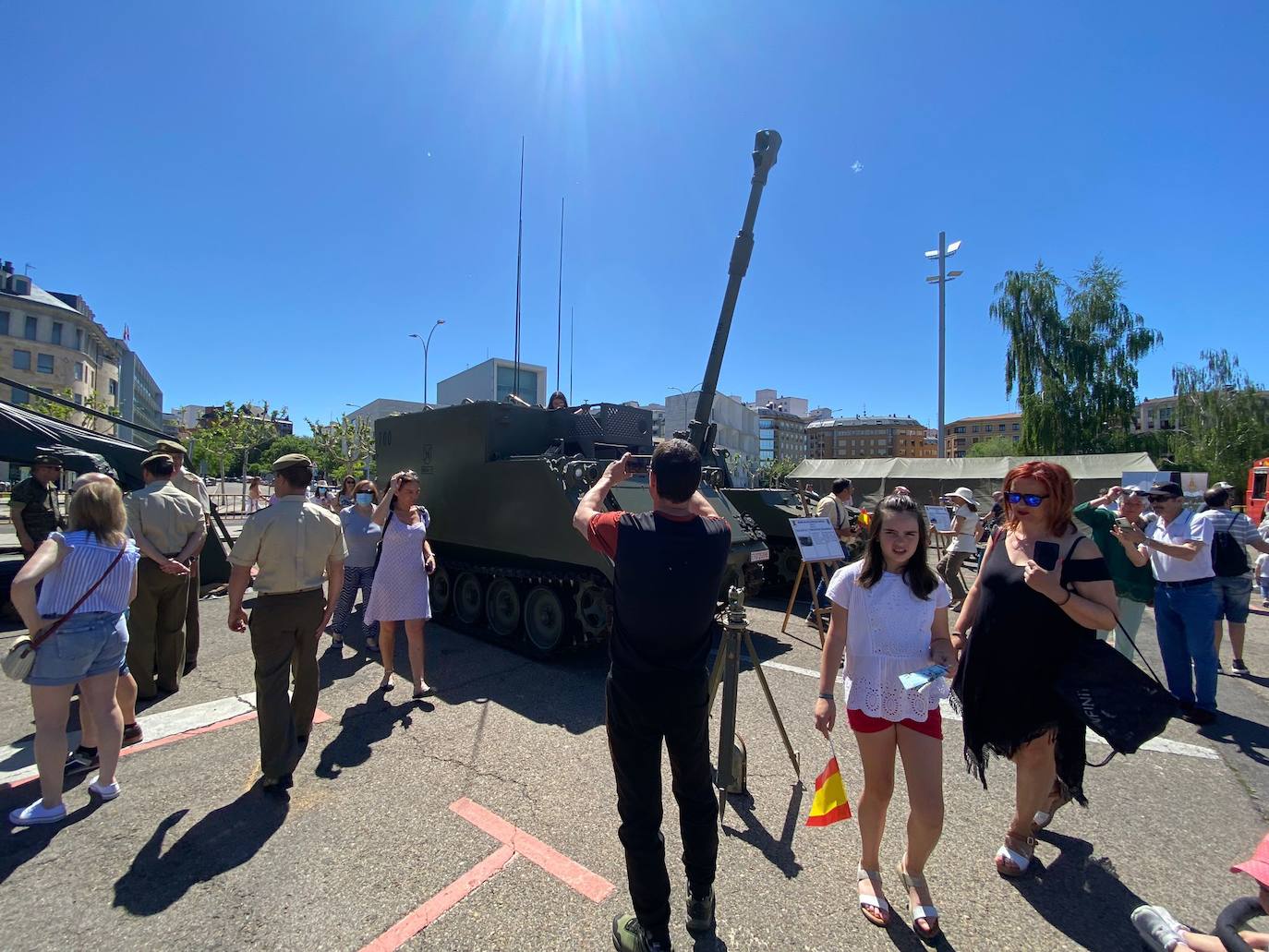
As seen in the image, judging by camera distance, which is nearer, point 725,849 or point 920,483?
point 725,849

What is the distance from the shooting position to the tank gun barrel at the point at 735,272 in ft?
25.5

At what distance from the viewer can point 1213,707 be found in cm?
452

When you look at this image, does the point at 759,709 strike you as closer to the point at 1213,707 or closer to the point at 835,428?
the point at 1213,707

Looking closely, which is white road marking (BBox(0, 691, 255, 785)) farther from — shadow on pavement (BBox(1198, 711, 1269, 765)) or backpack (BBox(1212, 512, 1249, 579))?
backpack (BBox(1212, 512, 1249, 579))

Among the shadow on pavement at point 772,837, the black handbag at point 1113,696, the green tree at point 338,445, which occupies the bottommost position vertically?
the shadow on pavement at point 772,837

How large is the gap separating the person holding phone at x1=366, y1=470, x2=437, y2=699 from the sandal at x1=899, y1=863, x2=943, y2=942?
11.3ft

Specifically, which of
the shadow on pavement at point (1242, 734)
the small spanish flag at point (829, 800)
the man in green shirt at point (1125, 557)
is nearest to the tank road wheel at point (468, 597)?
the small spanish flag at point (829, 800)

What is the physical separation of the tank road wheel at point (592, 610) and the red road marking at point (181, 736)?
2.22 meters

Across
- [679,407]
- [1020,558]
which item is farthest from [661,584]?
[679,407]

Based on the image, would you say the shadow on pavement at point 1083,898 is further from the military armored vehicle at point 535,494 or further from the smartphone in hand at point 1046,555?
the military armored vehicle at point 535,494

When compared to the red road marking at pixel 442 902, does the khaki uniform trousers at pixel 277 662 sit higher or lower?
higher

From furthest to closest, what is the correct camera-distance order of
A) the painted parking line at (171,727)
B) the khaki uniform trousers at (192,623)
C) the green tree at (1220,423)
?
the green tree at (1220,423), the khaki uniform trousers at (192,623), the painted parking line at (171,727)

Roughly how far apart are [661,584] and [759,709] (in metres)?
3.03

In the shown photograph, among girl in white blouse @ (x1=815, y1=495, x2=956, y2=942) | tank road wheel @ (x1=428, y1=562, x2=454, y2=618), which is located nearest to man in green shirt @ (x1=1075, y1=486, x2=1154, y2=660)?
girl in white blouse @ (x1=815, y1=495, x2=956, y2=942)
